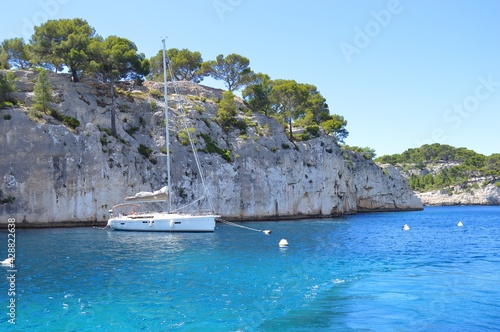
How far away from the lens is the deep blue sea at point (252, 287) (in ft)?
43.7

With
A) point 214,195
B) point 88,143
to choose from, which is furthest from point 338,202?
point 88,143

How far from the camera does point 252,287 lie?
710 inches

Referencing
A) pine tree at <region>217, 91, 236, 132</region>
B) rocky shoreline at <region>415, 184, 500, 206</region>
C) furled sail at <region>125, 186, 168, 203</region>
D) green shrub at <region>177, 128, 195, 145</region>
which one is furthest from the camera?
rocky shoreline at <region>415, 184, 500, 206</region>

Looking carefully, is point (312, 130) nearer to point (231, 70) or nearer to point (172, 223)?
point (231, 70)

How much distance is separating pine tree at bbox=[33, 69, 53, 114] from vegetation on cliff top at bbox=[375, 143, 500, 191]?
139m

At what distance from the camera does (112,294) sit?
55.2ft

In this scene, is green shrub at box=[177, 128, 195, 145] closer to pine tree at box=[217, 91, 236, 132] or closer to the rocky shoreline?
pine tree at box=[217, 91, 236, 132]

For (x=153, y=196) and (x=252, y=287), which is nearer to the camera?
(x=252, y=287)

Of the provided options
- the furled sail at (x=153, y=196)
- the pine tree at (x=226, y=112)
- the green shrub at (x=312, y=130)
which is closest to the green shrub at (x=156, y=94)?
the pine tree at (x=226, y=112)

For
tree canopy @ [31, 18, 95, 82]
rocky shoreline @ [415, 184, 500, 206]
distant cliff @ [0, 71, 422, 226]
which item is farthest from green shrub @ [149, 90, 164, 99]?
rocky shoreline @ [415, 184, 500, 206]

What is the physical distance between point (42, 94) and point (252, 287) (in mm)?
41736

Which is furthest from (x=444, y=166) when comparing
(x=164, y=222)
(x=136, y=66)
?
(x=164, y=222)

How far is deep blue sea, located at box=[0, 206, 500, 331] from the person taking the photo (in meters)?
13.3

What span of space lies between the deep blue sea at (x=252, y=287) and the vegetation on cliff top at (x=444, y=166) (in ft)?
424
